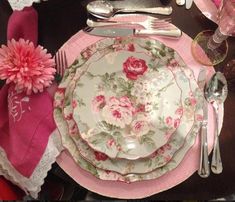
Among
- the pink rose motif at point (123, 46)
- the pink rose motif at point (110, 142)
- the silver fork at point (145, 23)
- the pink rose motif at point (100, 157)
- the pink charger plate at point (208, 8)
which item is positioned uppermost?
the pink charger plate at point (208, 8)

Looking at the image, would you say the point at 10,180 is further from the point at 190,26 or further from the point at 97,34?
the point at 190,26

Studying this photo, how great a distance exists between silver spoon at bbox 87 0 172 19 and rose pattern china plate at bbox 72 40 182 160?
6cm

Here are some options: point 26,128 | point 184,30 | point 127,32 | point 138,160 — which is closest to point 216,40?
point 184,30

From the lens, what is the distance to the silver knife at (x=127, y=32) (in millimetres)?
707

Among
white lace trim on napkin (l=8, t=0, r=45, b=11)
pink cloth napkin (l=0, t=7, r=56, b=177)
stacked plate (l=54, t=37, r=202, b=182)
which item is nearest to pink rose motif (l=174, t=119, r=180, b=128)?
stacked plate (l=54, t=37, r=202, b=182)

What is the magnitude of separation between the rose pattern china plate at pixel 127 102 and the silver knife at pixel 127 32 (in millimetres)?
19

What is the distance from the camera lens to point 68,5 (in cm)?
75

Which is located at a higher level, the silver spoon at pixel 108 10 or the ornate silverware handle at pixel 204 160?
the silver spoon at pixel 108 10

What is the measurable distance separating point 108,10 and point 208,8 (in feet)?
0.63

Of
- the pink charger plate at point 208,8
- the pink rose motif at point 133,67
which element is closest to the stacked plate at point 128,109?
the pink rose motif at point 133,67

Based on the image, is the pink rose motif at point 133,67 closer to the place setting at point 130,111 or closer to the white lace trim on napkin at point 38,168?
the place setting at point 130,111

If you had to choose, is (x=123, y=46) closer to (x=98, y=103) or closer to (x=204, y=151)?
(x=98, y=103)

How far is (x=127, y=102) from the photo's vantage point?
2.21ft

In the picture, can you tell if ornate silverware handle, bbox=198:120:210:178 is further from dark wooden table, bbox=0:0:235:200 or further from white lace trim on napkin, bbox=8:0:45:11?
white lace trim on napkin, bbox=8:0:45:11
